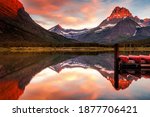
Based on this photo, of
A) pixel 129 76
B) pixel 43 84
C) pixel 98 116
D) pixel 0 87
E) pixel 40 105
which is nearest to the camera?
pixel 98 116

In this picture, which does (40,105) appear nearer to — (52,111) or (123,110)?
(52,111)

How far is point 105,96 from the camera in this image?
17344 mm

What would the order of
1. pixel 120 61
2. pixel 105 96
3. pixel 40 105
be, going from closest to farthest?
pixel 40 105 → pixel 105 96 → pixel 120 61

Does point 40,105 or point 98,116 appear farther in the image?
point 40,105

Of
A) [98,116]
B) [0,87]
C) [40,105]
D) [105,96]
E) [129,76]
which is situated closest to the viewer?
[98,116]

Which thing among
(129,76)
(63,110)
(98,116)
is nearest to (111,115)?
(98,116)

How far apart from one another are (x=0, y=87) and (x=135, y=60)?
519 inches

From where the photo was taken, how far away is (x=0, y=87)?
68.4 feet

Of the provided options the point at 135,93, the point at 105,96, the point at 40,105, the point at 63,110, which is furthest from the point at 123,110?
the point at 135,93

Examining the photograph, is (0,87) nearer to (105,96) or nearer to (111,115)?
(105,96)

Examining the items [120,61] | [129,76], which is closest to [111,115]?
[129,76]

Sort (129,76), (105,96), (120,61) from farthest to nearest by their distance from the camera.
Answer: (120,61) < (129,76) < (105,96)

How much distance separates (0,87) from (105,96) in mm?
7302

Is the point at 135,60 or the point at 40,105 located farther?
the point at 135,60
